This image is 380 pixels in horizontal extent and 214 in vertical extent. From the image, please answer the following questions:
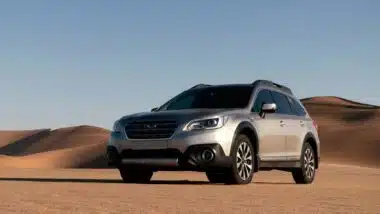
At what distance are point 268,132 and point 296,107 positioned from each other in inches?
74.3

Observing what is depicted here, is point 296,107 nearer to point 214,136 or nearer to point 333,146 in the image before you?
point 214,136

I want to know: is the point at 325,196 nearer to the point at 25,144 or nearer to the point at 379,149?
the point at 379,149

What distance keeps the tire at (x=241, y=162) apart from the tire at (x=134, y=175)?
160 centimetres

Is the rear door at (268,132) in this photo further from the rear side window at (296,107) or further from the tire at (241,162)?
the rear side window at (296,107)

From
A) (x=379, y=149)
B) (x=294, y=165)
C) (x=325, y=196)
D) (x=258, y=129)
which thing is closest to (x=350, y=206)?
(x=325, y=196)

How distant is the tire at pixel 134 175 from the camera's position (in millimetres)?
12266

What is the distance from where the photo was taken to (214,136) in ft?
36.8

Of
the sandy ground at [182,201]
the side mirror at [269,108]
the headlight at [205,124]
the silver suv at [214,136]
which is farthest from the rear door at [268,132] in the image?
the sandy ground at [182,201]

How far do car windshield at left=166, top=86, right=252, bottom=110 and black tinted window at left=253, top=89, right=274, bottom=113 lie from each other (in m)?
0.21

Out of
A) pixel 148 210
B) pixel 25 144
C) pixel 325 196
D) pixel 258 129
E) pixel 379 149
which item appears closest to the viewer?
pixel 148 210

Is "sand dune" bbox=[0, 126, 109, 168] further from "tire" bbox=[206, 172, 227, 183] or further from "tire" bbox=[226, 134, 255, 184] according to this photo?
"tire" bbox=[226, 134, 255, 184]

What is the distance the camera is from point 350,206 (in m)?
7.92

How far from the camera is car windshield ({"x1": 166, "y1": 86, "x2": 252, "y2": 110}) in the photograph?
1244 cm

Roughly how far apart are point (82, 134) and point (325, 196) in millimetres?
94202
